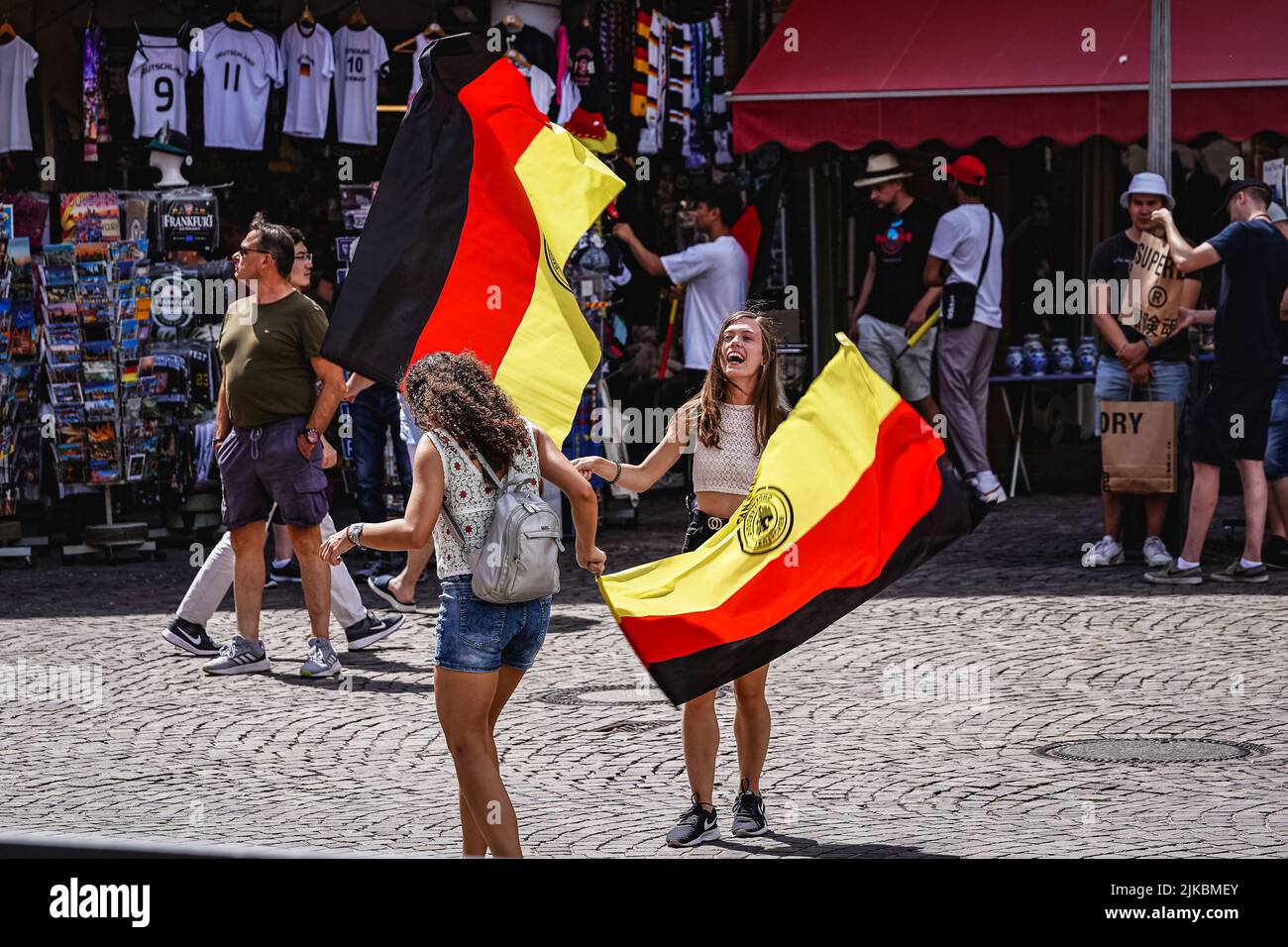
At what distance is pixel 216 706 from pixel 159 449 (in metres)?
5.65

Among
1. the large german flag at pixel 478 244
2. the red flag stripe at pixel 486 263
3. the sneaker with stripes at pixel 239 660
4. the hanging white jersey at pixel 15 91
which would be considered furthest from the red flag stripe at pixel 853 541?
the hanging white jersey at pixel 15 91

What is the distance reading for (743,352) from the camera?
6.79m

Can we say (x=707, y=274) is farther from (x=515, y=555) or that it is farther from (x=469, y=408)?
(x=515, y=555)

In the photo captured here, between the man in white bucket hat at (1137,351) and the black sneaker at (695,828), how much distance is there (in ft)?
21.4

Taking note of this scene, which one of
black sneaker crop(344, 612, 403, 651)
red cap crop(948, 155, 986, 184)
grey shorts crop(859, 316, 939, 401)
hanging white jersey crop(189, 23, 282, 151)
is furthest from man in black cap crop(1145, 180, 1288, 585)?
hanging white jersey crop(189, 23, 282, 151)

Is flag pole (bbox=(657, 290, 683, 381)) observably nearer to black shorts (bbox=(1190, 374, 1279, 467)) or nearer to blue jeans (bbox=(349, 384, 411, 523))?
blue jeans (bbox=(349, 384, 411, 523))

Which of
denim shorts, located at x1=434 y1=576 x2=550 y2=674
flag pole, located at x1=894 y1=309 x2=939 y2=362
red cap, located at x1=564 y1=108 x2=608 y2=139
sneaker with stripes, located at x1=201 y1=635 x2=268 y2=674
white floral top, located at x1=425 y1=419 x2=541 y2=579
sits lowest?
sneaker with stripes, located at x1=201 y1=635 x2=268 y2=674

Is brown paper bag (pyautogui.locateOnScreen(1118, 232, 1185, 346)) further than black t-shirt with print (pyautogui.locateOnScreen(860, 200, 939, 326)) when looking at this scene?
No

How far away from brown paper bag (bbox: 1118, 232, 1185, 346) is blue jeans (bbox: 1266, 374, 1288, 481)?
78cm

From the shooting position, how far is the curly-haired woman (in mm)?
5586

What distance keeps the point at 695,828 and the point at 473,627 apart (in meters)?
1.28

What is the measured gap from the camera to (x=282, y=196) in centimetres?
1620

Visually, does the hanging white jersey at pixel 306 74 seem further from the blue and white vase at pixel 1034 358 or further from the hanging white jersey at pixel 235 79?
the blue and white vase at pixel 1034 358

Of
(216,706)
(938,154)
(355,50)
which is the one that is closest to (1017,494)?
(938,154)
